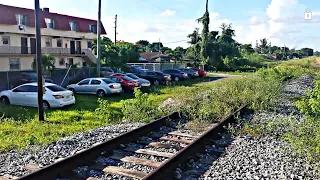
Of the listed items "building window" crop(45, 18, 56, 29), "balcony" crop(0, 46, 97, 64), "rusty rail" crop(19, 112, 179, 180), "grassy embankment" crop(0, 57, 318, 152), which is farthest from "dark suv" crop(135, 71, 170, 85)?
"rusty rail" crop(19, 112, 179, 180)

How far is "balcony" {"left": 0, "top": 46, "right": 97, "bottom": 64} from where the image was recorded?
123 feet

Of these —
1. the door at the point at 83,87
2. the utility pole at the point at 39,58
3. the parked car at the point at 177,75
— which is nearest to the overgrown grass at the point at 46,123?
the utility pole at the point at 39,58

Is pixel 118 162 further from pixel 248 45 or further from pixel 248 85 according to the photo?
pixel 248 45

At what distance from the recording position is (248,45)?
11700 centimetres

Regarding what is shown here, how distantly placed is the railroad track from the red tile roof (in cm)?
3385

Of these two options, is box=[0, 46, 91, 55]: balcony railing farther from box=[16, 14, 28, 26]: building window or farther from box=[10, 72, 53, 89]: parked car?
box=[10, 72, 53, 89]: parked car

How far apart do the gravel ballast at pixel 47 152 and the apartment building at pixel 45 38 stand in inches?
1255

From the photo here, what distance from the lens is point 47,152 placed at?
7273mm

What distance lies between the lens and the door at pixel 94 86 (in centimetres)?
2120

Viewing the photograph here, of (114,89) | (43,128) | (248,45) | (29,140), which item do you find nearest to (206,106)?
(43,128)

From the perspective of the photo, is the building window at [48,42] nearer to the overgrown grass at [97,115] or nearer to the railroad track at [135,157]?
the overgrown grass at [97,115]

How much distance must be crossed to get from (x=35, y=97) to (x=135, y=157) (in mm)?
10177

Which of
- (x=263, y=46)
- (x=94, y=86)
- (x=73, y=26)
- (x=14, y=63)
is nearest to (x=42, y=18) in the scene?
(x=73, y=26)

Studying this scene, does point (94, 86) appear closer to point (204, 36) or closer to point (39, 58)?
point (39, 58)
